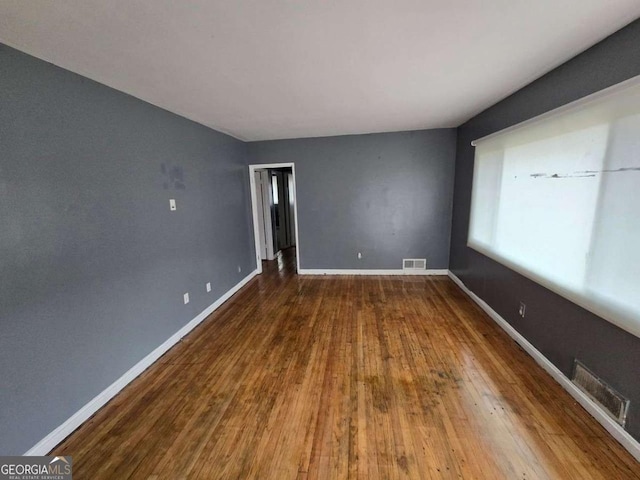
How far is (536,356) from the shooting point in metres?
2.30

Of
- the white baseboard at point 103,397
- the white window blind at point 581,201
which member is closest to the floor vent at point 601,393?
the white window blind at point 581,201

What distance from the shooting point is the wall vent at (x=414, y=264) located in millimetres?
4699

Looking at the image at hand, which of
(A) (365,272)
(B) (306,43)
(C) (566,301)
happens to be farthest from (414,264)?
(B) (306,43)

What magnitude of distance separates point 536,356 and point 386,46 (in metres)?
2.81

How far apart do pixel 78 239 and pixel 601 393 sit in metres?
3.70

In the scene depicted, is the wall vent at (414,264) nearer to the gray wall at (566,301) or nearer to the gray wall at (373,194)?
the gray wall at (373,194)

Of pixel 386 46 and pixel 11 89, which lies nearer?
pixel 11 89

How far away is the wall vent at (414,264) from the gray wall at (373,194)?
0.08 metres

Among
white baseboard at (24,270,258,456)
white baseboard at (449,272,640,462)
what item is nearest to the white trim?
white baseboard at (449,272,640,462)

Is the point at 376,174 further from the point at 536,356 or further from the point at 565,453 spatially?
the point at 565,453

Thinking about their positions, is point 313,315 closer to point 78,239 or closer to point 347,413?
point 347,413

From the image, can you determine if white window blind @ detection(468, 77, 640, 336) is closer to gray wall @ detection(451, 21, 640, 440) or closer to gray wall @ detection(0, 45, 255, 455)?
gray wall @ detection(451, 21, 640, 440)

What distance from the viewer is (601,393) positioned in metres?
1.70

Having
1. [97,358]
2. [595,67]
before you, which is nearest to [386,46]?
[595,67]
